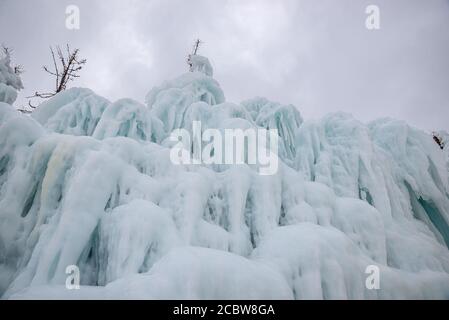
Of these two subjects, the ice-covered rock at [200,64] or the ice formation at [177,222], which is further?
the ice-covered rock at [200,64]

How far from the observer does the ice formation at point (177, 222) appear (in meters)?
4.53

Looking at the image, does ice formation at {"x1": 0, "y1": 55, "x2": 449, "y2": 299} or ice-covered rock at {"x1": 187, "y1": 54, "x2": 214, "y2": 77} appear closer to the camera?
ice formation at {"x1": 0, "y1": 55, "x2": 449, "y2": 299}

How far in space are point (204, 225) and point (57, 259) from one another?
100 inches

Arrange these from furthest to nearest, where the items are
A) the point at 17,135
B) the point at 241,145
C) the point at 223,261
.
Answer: the point at 241,145, the point at 17,135, the point at 223,261

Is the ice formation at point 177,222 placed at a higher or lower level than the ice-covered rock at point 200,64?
lower

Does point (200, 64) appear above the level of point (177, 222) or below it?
above

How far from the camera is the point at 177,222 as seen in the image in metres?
6.07

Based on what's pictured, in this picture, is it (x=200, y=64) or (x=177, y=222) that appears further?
(x=200, y=64)

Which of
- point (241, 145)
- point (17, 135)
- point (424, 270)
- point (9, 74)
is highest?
point (9, 74)

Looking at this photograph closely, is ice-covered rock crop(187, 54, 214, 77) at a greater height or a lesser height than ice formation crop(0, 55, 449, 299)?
greater

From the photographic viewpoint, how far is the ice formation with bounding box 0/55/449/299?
4.53 metres
